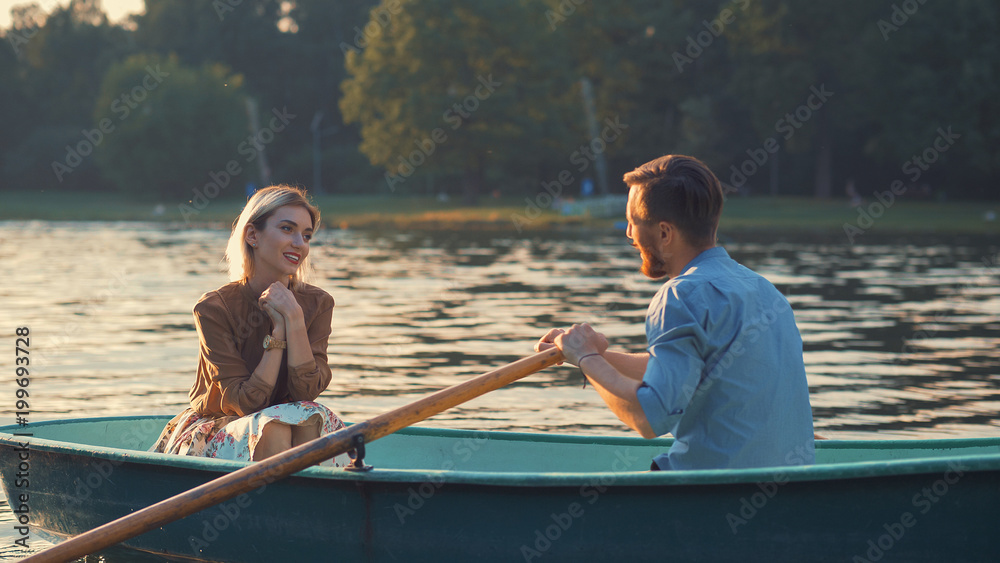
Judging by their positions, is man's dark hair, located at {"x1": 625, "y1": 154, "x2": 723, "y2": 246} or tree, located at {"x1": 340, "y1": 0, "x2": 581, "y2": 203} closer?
man's dark hair, located at {"x1": 625, "y1": 154, "x2": 723, "y2": 246}

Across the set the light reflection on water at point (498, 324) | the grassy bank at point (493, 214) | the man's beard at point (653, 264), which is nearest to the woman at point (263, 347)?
the man's beard at point (653, 264)

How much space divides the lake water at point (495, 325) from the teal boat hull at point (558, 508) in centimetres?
80

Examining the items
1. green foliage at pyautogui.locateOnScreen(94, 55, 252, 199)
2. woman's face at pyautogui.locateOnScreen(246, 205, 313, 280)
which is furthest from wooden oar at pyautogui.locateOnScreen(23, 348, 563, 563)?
green foliage at pyautogui.locateOnScreen(94, 55, 252, 199)

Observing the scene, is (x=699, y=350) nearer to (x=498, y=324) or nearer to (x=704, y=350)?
(x=704, y=350)

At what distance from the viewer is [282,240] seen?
476 cm

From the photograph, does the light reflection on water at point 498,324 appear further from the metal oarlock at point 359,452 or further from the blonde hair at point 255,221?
the metal oarlock at point 359,452

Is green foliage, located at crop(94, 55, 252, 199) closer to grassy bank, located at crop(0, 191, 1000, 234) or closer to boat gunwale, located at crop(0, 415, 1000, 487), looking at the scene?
grassy bank, located at crop(0, 191, 1000, 234)

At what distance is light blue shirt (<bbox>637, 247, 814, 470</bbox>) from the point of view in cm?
347

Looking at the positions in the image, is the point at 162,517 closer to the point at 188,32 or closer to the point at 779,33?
the point at 779,33

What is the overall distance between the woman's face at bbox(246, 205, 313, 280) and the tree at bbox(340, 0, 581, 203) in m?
42.1

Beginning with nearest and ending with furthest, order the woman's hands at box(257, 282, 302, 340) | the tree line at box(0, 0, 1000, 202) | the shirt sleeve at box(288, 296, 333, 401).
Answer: the woman's hands at box(257, 282, 302, 340) → the shirt sleeve at box(288, 296, 333, 401) → the tree line at box(0, 0, 1000, 202)

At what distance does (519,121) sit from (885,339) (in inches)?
1474

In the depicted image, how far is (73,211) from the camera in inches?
1986

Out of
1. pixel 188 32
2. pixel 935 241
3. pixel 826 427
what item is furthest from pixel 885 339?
pixel 188 32
